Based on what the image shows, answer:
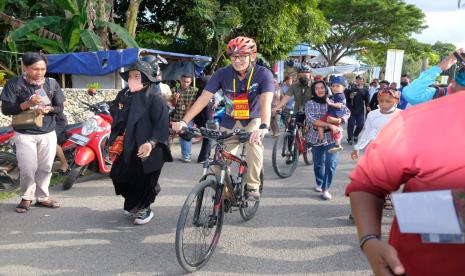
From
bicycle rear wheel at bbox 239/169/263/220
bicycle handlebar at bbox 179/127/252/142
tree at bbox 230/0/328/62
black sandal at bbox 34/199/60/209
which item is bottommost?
black sandal at bbox 34/199/60/209

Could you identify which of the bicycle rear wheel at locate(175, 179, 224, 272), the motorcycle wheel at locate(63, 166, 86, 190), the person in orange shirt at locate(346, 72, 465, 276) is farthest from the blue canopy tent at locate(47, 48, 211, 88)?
the person in orange shirt at locate(346, 72, 465, 276)

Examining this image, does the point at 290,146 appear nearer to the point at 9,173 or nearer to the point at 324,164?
the point at 324,164

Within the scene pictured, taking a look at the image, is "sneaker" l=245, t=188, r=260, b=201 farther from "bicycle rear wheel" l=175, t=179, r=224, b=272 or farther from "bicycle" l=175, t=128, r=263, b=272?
"bicycle rear wheel" l=175, t=179, r=224, b=272

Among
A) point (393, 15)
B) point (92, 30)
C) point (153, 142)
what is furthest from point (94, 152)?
point (393, 15)

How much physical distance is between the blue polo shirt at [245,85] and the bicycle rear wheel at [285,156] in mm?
2660

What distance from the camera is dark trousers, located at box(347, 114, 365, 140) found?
10875 millimetres

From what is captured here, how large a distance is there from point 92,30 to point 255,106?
8.67m

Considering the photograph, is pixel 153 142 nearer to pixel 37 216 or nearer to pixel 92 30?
pixel 37 216

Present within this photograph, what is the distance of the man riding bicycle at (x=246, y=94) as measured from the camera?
414cm

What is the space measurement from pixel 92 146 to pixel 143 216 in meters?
1.80

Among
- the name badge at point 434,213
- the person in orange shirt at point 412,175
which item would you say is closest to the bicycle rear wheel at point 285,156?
the person in orange shirt at point 412,175

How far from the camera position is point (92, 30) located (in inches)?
456

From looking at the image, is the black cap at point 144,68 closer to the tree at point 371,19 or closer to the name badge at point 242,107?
the name badge at point 242,107

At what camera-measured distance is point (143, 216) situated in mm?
4625
